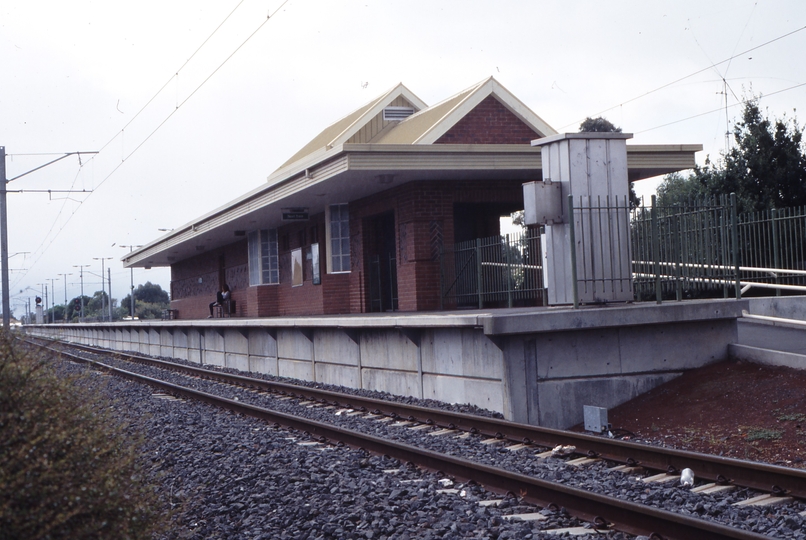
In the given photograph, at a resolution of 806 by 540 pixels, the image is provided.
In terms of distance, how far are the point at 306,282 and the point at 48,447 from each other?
21.9m

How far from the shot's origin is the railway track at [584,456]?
543 cm

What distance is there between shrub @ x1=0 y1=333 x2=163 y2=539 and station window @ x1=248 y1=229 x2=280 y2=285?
24.4m

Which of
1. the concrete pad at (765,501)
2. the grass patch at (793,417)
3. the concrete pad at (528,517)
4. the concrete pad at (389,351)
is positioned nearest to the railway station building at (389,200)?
the concrete pad at (389,351)

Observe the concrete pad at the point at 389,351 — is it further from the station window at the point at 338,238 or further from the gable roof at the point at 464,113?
the station window at the point at 338,238

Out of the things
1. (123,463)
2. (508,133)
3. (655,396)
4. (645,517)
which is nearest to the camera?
(123,463)

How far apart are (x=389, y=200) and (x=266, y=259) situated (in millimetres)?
10066

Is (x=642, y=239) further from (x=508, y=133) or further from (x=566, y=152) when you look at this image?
(x=508, y=133)

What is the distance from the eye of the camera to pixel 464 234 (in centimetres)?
2255

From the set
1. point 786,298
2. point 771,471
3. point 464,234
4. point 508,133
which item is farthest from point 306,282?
point 771,471

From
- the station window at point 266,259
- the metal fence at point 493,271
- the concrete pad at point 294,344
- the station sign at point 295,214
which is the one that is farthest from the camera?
the station window at point 266,259

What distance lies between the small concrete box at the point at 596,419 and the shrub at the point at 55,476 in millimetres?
6033

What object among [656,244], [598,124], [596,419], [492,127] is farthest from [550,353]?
[598,124]

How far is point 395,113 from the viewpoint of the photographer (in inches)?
1033

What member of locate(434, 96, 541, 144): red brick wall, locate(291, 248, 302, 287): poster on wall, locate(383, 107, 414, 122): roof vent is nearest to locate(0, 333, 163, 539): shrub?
locate(434, 96, 541, 144): red brick wall
